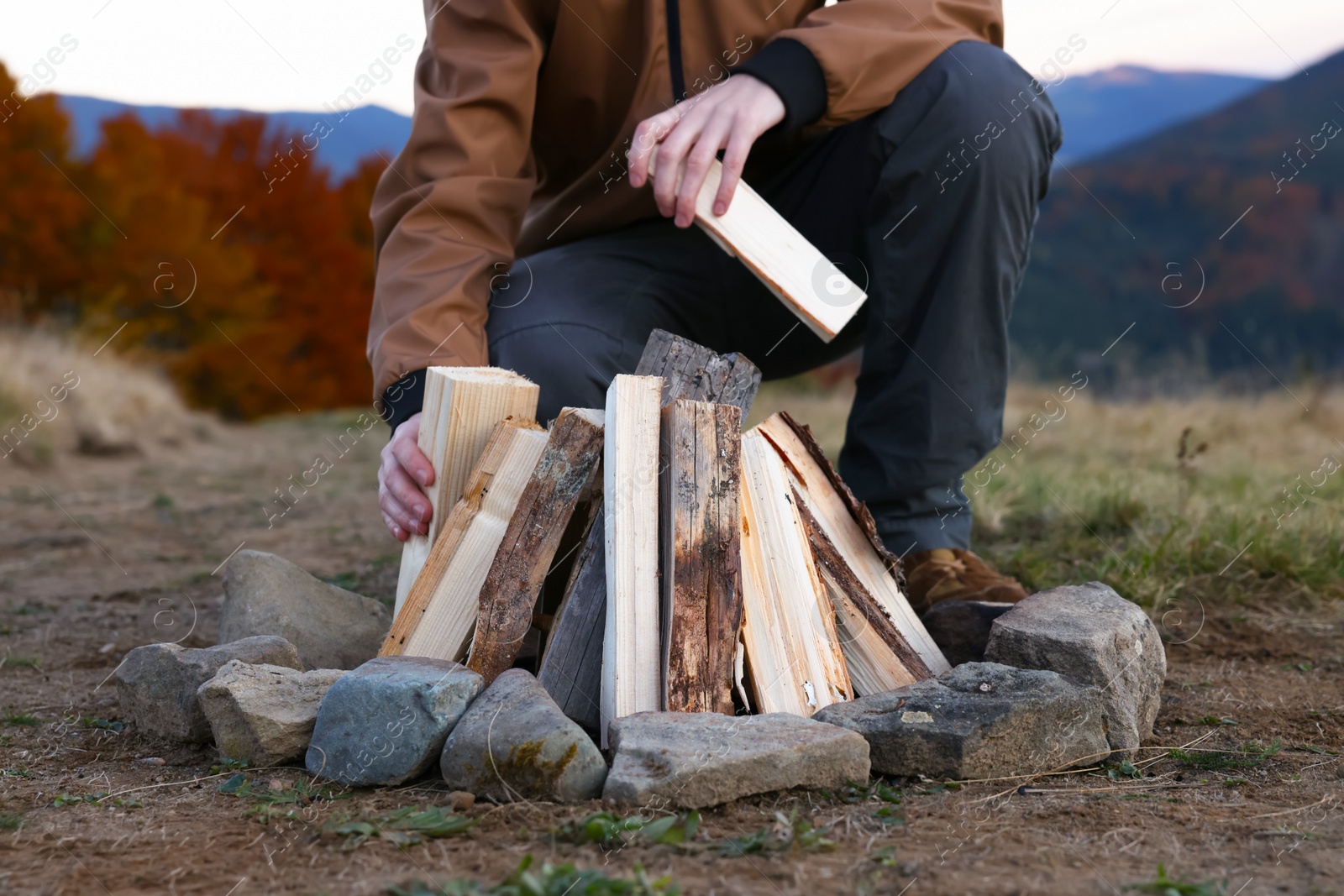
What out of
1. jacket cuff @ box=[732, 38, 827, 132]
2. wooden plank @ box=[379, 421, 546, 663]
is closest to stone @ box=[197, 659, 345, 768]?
wooden plank @ box=[379, 421, 546, 663]

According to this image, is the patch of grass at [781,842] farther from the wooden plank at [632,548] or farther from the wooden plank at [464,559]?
the wooden plank at [464,559]

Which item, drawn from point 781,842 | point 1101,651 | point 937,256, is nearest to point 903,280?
point 937,256

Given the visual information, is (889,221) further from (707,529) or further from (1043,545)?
(1043,545)

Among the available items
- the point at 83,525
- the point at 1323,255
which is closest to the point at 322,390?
the point at 83,525

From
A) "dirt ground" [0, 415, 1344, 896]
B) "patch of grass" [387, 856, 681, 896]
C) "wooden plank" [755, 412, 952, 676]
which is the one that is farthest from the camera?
"wooden plank" [755, 412, 952, 676]

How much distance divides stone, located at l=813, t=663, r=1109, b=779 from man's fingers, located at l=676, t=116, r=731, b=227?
97 cm

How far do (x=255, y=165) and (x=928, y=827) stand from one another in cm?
3074

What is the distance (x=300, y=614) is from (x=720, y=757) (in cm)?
128

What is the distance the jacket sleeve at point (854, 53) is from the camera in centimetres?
206

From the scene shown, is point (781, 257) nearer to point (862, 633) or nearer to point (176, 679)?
point (862, 633)

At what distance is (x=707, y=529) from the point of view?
168 cm

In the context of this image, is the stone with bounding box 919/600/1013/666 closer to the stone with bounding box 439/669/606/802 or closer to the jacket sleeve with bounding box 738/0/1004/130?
the stone with bounding box 439/669/606/802

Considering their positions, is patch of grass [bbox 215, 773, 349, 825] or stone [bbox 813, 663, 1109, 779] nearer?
patch of grass [bbox 215, 773, 349, 825]

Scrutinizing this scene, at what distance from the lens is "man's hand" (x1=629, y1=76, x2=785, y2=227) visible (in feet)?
6.05
